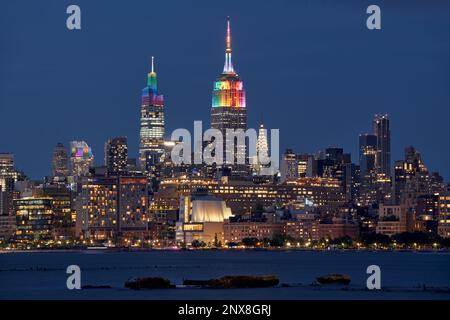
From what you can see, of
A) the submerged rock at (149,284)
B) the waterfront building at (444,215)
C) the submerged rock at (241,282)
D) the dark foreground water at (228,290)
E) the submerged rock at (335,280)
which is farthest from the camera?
the waterfront building at (444,215)

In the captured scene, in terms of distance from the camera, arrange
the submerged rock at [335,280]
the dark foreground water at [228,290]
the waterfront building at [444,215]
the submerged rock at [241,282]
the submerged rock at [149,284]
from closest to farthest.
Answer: the dark foreground water at [228,290], the submerged rock at [149,284], the submerged rock at [241,282], the submerged rock at [335,280], the waterfront building at [444,215]

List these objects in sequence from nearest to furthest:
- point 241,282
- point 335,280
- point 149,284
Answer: point 149,284, point 241,282, point 335,280

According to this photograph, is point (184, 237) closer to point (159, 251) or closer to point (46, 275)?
point (159, 251)

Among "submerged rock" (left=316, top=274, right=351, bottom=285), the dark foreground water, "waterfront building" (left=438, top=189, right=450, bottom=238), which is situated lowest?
the dark foreground water

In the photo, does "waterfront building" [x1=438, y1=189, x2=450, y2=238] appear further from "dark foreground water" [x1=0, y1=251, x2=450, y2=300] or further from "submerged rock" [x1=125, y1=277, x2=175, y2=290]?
"submerged rock" [x1=125, y1=277, x2=175, y2=290]

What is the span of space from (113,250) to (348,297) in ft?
423

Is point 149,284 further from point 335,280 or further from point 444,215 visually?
point 444,215

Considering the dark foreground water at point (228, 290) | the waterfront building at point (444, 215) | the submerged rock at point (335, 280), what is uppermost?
the waterfront building at point (444, 215)

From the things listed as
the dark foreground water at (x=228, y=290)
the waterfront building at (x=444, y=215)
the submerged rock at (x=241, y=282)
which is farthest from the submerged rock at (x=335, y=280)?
the waterfront building at (x=444, y=215)

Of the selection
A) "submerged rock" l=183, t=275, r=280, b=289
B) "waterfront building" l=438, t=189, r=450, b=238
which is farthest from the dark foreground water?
"waterfront building" l=438, t=189, r=450, b=238

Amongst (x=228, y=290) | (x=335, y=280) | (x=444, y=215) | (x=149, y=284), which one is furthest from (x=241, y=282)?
(x=444, y=215)

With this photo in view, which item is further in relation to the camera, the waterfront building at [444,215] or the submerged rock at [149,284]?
the waterfront building at [444,215]

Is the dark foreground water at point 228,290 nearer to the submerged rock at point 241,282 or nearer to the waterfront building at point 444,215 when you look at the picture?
the submerged rock at point 241,282
